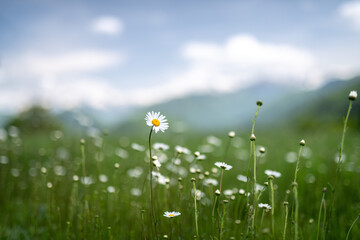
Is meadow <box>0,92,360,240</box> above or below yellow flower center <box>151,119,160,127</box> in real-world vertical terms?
below

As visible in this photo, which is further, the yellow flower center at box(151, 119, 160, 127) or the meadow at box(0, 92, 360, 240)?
the meadow at box(0, 92, 360, 240)

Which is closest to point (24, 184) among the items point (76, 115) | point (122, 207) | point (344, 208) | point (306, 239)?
point (76, 115)

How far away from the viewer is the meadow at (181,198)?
1913 millimetres

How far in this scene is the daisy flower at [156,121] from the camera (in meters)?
1.77

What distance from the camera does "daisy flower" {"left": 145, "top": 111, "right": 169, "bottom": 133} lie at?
5.82 ft

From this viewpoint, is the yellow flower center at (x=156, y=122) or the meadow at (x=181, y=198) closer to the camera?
the yellow flower center at (x=156, y=122)

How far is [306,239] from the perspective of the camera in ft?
7.73

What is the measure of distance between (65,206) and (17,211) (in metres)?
0.84

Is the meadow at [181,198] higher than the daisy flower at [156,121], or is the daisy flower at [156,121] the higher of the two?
the daisy flower at [156,121]

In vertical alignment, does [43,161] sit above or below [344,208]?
above

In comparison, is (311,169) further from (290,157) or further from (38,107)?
(38,107)

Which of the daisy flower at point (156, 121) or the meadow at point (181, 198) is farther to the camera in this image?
the meadow at point (181, 198)

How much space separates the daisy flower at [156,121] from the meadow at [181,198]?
4cm

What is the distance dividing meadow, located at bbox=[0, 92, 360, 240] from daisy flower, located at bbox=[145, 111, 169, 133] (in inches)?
1.4
